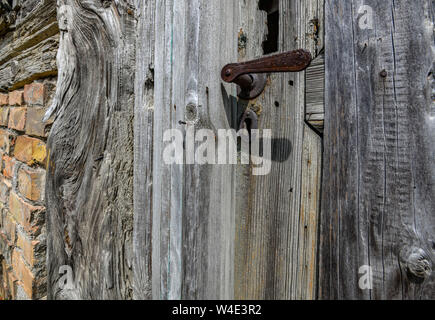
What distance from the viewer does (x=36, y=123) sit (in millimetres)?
1112

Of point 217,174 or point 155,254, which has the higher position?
point 217,174

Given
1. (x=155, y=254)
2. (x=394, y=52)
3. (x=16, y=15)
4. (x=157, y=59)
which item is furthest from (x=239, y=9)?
(x=16, y=15)

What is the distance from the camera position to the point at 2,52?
5.46ft

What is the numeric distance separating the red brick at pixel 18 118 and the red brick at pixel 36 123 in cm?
6

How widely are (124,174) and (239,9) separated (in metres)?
0.53

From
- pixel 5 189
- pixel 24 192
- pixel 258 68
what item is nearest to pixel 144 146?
pixel 258 68

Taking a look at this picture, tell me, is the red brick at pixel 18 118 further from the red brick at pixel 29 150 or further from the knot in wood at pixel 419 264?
the knot in wood at pixel 419 264

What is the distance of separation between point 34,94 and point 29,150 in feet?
0.76

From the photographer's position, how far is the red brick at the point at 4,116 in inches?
57.7

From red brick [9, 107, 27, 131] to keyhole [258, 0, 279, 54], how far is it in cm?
107

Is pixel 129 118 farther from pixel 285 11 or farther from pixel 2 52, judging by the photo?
pixel 2 52

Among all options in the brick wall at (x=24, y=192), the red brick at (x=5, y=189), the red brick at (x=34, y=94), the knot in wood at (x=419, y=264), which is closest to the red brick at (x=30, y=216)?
the brick wall at (x=24, y=192)

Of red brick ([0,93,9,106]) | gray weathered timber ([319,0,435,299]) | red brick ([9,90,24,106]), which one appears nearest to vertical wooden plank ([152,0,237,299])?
gray weathered timber ([319,0,435,299])

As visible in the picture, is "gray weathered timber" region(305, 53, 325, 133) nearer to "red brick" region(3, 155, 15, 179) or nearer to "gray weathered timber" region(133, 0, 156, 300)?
"gray weathered timber" region(133, 0, 156, 300)
